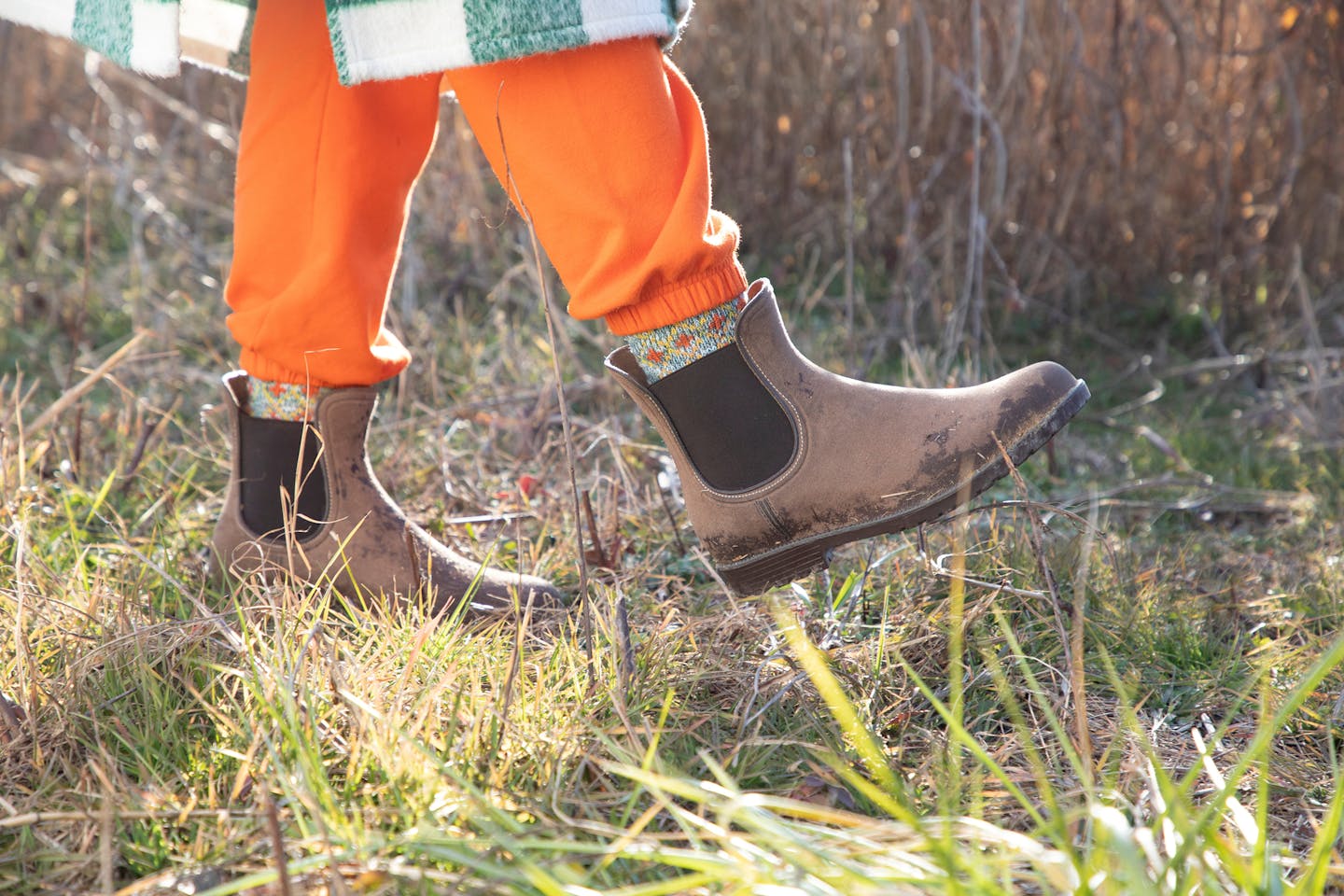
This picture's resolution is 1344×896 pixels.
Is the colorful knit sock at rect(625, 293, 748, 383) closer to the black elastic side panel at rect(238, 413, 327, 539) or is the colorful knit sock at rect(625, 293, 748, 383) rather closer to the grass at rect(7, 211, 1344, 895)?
the grass at rect(7, 211, 1344, 895)

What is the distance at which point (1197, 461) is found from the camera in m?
2.14

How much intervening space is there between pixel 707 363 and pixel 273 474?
1.89ft

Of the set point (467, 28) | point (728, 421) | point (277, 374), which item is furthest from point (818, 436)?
point (277, 374)

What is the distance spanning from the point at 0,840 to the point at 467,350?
159 cm

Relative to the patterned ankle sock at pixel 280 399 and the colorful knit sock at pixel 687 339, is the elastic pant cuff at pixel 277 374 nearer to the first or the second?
the patterned ankle sock at pixel 280 399

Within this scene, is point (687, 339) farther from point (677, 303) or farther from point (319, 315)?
point (319, 315)

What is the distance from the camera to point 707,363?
1.17m

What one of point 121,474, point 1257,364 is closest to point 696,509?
point 121,474

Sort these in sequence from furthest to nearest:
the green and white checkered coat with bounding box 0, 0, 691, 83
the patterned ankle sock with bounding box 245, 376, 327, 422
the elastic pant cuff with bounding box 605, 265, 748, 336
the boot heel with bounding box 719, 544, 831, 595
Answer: the patterned ankle sock with bounding box 245, 376, 327, 422
the boot heel with bounding box 719, 544, 831, 595
the elastic pant cuff with bounding box 605, 265, 748, 336
the green and white checkered coat with bounding box 0, 0, 691, 83

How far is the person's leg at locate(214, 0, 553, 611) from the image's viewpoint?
4.05 ft

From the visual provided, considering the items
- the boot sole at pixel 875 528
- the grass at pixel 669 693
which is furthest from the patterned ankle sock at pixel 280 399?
the boot sole at pixel 875 528

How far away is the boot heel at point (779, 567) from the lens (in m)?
1.22

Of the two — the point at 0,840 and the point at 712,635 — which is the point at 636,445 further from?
the point at 0,840

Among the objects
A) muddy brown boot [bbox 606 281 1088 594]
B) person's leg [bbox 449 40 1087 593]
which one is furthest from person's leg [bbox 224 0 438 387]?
muddy brown boot [bbox 606 281 1088 594]
